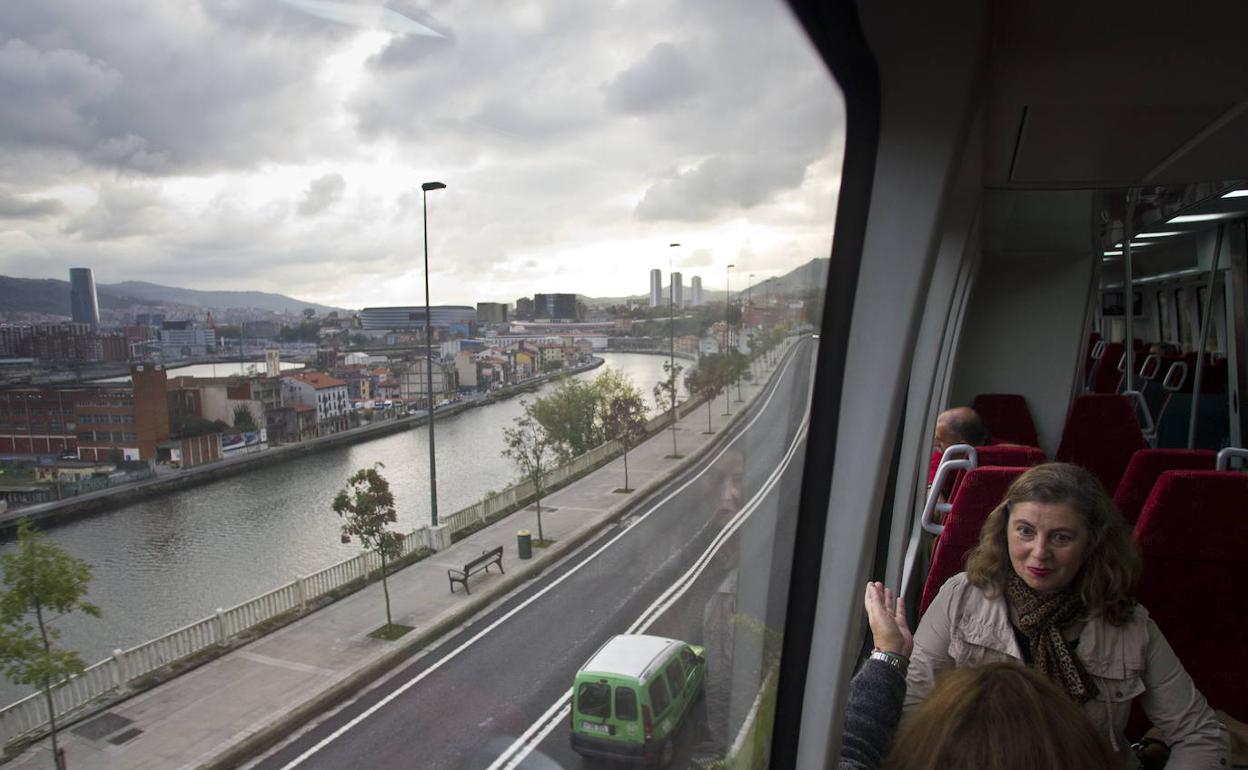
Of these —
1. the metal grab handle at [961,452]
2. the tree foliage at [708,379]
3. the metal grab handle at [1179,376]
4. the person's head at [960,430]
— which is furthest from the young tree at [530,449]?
the metal grab handle at [1179,376]

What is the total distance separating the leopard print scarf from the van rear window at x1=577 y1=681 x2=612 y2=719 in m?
1.34

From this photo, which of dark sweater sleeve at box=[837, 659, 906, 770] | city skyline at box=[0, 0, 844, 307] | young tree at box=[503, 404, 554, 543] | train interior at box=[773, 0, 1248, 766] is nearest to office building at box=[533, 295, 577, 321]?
city skyline at box=[0, 0, 844, 307]

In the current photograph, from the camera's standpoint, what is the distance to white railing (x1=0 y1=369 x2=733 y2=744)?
0.55 metres

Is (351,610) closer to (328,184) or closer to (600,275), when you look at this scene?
(328,184)

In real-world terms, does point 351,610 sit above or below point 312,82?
below

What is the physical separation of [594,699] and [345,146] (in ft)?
2.64

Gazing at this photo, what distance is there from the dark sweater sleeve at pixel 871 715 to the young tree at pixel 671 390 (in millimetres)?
814

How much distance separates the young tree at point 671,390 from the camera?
1412 millimetres

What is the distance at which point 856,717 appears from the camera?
68.1 inches

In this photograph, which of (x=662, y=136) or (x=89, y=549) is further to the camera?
(x=662, y=136)

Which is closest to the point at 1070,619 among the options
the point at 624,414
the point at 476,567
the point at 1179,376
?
the point at 624,414

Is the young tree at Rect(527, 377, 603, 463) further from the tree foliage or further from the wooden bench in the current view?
the tree foliage

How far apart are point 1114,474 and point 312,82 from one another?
559 centimetres

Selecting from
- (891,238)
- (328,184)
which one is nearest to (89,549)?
(328,184)
